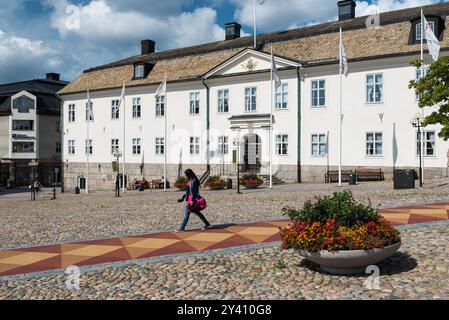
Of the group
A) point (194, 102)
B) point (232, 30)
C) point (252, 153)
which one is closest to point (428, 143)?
point (252, 153)

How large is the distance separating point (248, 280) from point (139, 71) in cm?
3450

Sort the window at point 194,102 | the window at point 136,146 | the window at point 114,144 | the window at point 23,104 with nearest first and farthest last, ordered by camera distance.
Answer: the window at point 194,102, the window at point 136,146, the window at point 114,144, the window at point 23,104

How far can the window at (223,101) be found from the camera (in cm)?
3384

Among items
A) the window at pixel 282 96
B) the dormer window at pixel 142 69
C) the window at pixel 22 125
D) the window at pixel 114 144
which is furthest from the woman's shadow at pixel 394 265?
the window at pixel 22 125

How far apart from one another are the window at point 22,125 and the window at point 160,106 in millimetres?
26601

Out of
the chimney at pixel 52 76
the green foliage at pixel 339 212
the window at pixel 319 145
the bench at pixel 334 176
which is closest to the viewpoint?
the green foliage at pixel 339 212

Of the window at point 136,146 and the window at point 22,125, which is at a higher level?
the window at point 22,125

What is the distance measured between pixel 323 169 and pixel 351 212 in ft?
74.1

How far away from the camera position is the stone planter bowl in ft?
22.1

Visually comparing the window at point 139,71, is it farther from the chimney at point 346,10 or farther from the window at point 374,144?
the window at point 374,144

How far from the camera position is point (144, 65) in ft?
128

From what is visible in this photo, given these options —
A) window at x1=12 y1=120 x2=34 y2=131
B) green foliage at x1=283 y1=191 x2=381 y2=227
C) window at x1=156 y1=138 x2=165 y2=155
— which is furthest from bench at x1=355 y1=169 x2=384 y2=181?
window at x1=12 y1=120 x2=34 y2=131

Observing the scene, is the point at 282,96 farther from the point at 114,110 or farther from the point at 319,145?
the point at 114,110

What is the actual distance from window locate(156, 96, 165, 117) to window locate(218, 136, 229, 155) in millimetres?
6424
